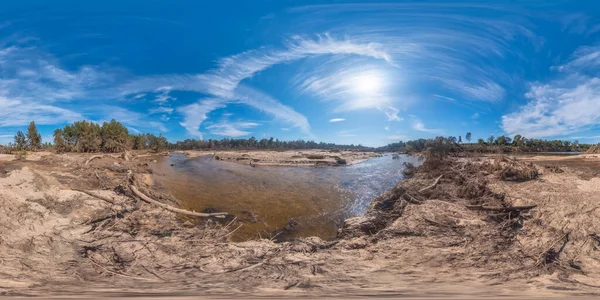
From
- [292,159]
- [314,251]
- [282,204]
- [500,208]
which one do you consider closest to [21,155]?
[282,204]

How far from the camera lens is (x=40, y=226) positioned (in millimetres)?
7125

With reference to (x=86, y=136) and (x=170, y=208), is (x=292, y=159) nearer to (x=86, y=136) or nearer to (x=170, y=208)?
(x=170, y=208)

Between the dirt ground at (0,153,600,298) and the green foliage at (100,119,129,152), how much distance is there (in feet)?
219

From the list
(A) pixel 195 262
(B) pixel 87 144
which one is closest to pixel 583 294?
(A) pixel 195 262

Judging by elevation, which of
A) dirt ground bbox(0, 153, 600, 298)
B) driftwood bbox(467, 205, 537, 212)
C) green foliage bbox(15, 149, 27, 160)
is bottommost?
dirt ground bbox(0, 153, 600, 298)

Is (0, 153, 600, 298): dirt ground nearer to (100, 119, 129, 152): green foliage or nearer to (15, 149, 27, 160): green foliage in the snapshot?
(15, 149, 27, 160): green foliage

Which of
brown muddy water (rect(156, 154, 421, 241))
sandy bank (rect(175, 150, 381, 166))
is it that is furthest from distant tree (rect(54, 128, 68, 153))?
brown muddy water (rect(156, 154, 421, 241))

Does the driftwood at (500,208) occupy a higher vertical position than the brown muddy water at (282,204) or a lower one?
higher

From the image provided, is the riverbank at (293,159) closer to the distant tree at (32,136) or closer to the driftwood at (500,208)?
the driftwood at (500,208)

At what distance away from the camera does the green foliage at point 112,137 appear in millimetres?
64875

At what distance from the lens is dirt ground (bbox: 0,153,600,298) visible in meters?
4.75

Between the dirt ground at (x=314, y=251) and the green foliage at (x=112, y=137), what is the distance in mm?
66875

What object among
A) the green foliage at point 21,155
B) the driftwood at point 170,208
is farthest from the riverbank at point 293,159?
the driftwood at point 170,208

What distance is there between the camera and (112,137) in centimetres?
6588
